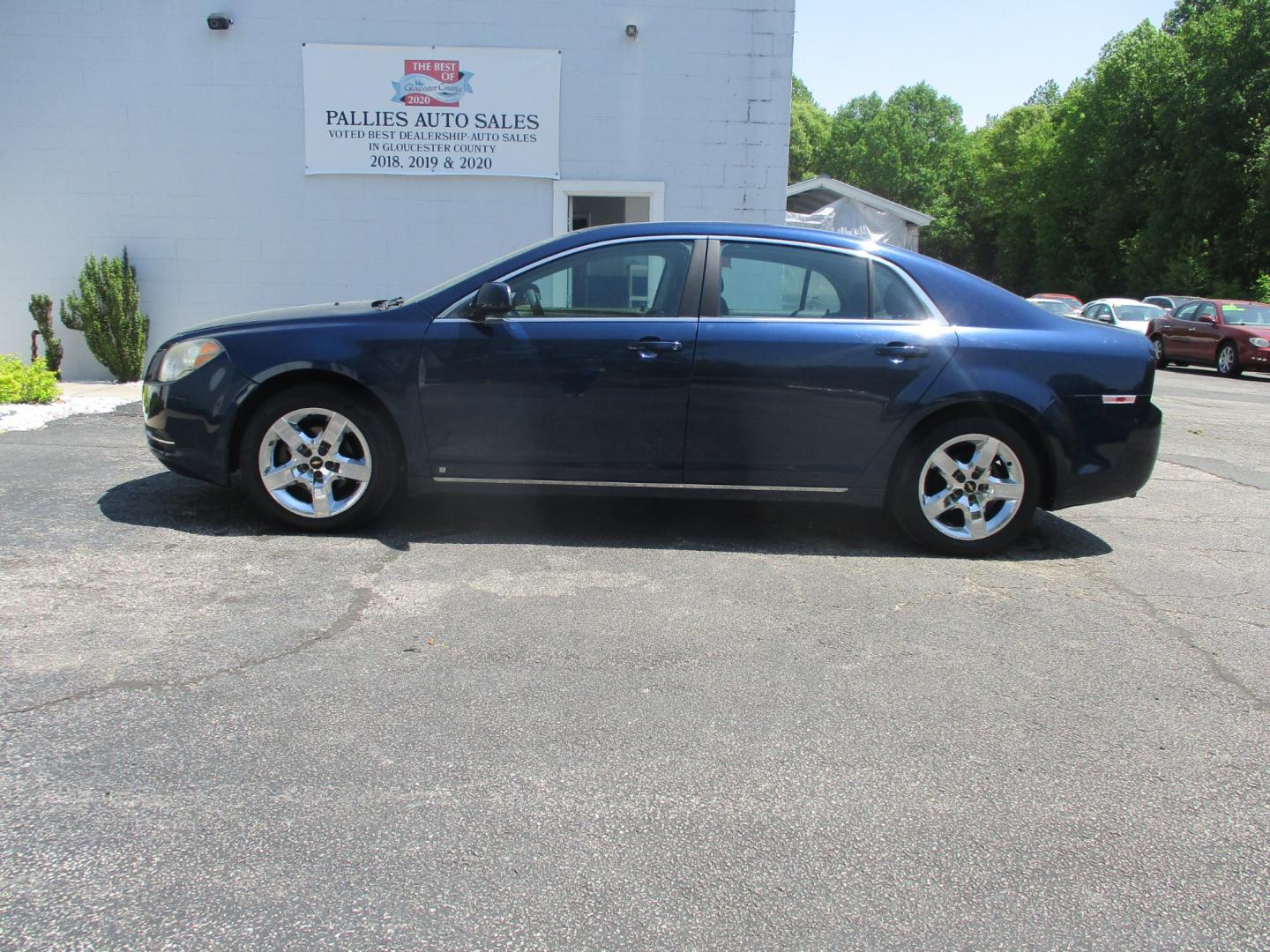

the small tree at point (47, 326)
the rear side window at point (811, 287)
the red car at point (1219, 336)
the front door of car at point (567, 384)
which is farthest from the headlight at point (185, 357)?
the red car at point (1219, 336)

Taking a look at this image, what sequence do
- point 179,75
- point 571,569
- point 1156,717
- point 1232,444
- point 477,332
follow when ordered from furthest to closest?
point 179,75, point 1232,444, point 477,332, point 571,569, point 1156,717

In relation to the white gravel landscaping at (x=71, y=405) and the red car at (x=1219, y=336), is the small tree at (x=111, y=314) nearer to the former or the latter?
the white gravel landscaping at (x=71, y=405)

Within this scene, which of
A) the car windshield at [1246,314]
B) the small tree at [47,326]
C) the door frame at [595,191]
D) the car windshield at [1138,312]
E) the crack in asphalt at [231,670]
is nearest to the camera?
the crack in asphalt at [231,670]

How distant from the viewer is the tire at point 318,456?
5.10m

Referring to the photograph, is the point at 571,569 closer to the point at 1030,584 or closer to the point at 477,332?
the point at 477,332

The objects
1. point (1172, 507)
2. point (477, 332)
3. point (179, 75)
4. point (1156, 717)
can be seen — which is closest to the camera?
point (1156, 717)

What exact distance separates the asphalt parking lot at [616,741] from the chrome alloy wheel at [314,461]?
0.20 metres

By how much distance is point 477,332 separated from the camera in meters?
5.08

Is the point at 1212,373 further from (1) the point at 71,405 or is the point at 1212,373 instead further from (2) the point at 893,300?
(1) the point at 71,405

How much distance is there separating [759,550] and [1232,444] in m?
6.86

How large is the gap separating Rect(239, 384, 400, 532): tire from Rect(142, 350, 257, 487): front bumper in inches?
4.4

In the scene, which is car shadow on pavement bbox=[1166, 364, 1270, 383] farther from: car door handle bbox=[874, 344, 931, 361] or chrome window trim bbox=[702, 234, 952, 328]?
car door handle bbox=[874, 344, 931, 361]

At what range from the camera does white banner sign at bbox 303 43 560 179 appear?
33.9ft

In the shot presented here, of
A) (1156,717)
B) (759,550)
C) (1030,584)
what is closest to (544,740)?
(1156,717)
